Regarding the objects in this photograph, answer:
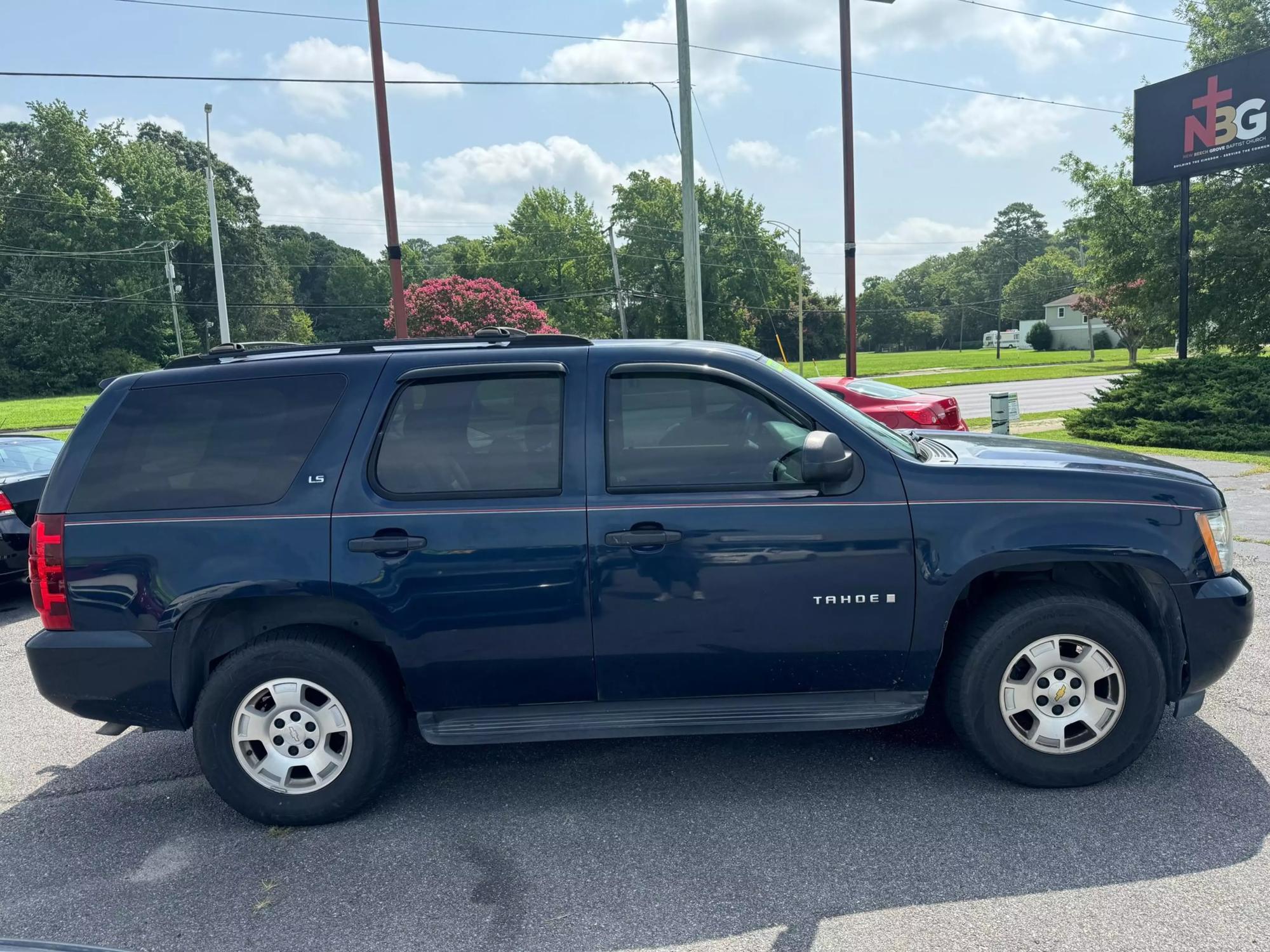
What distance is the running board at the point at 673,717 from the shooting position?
3.62 meters

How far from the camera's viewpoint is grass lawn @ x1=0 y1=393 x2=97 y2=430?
31.9 m

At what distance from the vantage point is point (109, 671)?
3650 mm

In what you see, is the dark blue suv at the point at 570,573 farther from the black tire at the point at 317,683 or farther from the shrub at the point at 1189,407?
the shrub at the point at 1189,407

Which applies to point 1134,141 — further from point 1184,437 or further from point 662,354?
point 662,354

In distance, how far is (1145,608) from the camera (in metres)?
3.81

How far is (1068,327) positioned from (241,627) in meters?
97.0

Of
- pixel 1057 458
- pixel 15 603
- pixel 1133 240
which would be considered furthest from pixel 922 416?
pixel 1133 240

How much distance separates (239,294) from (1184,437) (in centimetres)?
6677

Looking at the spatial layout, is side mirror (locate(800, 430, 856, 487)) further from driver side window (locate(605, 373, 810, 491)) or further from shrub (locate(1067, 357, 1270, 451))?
shrub (locate(1067, 357, 1270, 451))

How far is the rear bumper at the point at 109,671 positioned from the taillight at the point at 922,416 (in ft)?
29.6

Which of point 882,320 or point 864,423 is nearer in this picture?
point 864,423

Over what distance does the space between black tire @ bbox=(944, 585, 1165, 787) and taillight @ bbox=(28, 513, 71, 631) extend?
144 inches

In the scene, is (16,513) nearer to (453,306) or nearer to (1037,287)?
(453,306)

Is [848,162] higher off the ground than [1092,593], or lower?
higher
